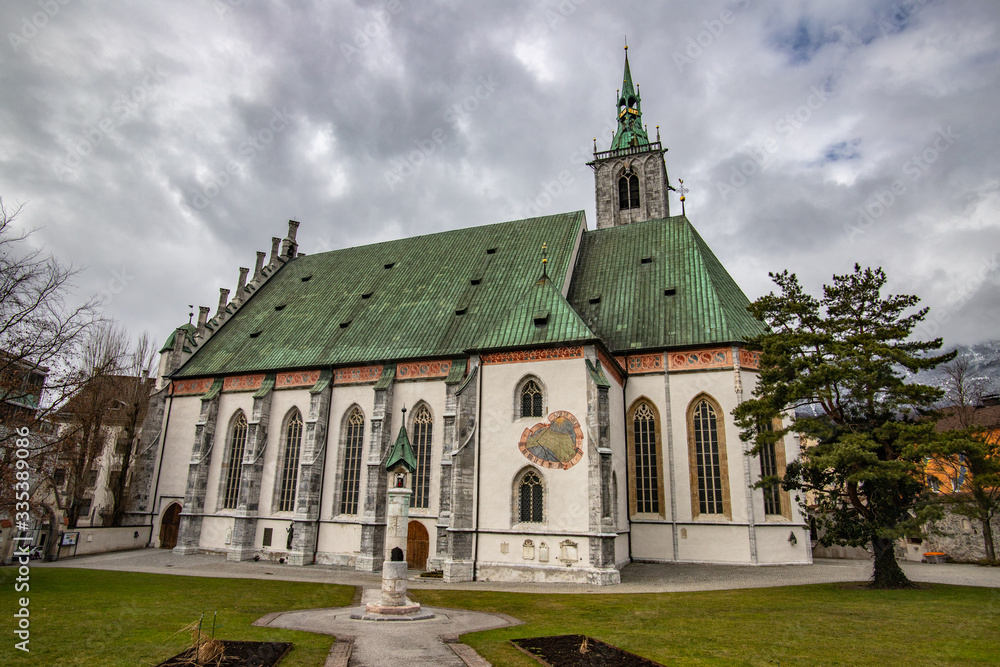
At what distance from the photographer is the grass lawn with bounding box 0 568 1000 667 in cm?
952

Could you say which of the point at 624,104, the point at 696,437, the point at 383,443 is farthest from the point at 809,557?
the point at 624,104

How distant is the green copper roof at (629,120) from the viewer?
39.7m

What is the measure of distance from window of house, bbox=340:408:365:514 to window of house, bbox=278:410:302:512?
261 cm

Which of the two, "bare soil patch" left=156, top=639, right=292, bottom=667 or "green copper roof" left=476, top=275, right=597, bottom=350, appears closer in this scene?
"bare soil patch" left=156, top=639, right=292, bottom=667

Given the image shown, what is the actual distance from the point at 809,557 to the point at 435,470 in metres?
15.0

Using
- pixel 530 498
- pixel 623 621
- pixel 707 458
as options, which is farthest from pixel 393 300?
pixel 623 621

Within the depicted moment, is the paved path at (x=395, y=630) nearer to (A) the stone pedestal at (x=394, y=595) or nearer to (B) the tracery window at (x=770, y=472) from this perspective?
(A) the stone pedestal at (x=394, y=595)

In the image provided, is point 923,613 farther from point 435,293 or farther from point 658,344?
point 435,293

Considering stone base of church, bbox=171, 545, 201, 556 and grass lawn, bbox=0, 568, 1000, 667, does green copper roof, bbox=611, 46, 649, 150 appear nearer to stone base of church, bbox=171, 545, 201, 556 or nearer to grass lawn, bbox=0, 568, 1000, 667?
grass lawn, bbox=0, 568, 1000, 667

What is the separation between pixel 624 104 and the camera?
42.4 metres

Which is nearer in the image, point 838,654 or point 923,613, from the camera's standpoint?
point 838,654

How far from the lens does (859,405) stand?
1758 centimetres

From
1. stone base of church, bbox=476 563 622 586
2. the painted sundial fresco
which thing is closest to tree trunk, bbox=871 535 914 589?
stone base of church, bbox=476 563 622 586

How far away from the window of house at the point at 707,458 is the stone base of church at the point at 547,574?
584 centimetres
